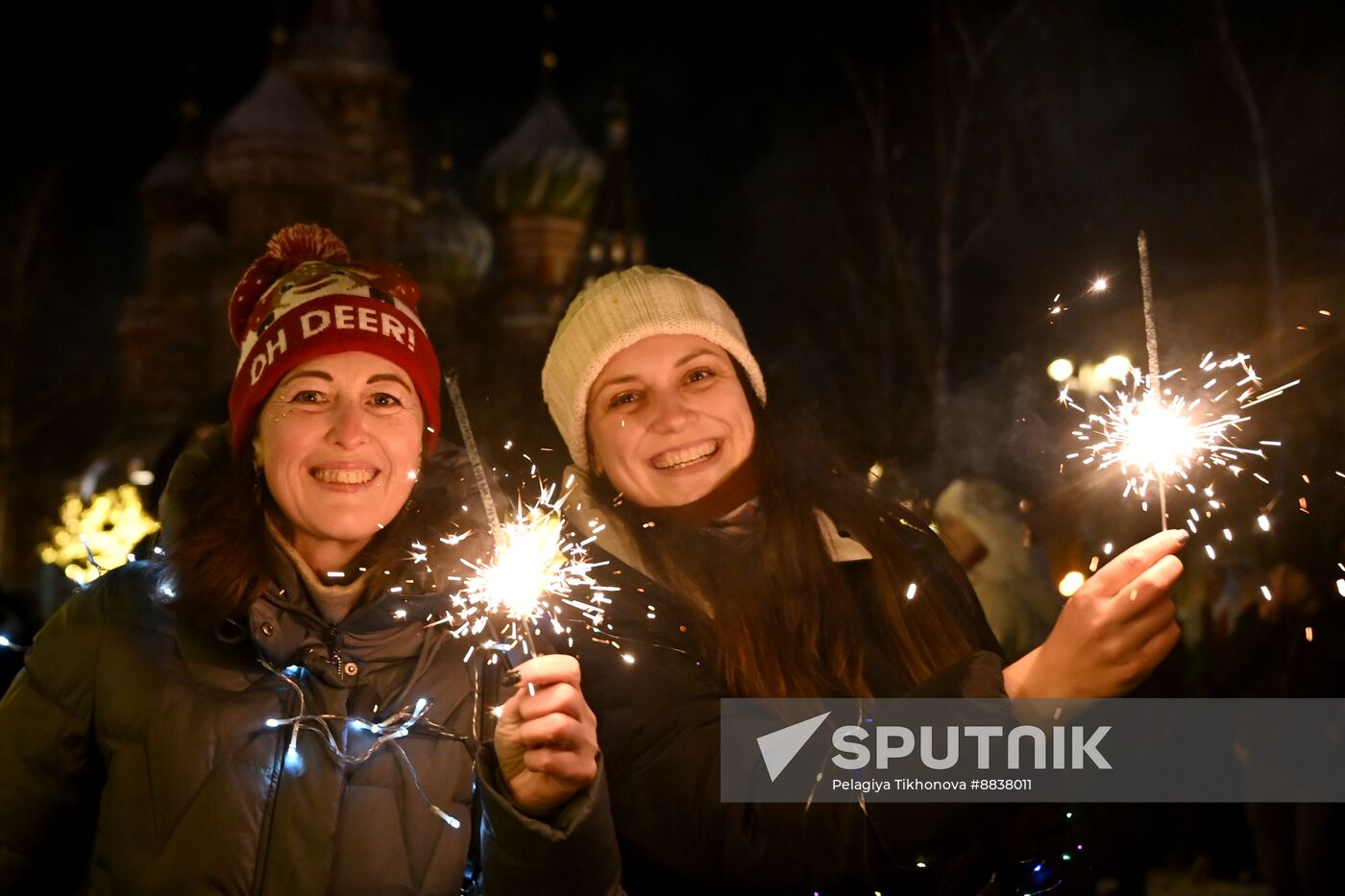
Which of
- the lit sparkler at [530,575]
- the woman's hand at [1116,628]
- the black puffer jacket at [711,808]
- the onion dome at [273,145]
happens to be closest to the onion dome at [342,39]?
the onion dome at [273,145]

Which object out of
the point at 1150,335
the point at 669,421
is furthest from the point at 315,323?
the point at 1150,335

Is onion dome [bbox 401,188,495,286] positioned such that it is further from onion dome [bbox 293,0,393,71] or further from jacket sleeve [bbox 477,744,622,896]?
jacket sleeve [bbox 477,744,622,896]

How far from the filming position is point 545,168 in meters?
45.3

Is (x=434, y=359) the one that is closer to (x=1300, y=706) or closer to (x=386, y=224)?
(x=1300, y=706)

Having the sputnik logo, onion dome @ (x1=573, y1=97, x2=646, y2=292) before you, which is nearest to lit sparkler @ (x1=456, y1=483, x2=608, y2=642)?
the sputnik logo

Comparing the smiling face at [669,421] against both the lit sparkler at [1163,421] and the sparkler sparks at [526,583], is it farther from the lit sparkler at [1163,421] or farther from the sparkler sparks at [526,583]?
the lit sparkler at [1163,421]

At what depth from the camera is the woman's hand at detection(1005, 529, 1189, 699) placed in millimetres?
2068

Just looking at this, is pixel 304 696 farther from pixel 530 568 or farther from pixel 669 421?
pixel 669 421

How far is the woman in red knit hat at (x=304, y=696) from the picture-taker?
2.39 metres

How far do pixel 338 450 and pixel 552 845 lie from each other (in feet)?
3.13

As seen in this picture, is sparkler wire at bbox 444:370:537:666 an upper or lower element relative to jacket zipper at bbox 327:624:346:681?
upper

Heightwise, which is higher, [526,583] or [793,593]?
[793,593]

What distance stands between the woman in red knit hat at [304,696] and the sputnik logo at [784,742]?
0.35m

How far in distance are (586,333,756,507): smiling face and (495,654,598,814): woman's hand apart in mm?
664
